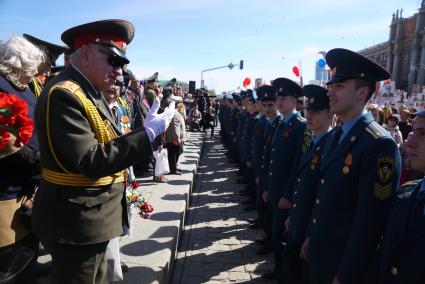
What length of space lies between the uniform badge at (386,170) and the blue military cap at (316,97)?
4.89 feet

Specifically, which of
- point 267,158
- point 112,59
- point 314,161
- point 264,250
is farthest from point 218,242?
point 112,59

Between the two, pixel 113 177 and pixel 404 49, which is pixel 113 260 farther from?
pixel 404 49

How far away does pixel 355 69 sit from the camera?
8.71 feet

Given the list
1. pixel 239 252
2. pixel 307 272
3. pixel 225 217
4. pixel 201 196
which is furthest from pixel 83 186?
pixel 201 196

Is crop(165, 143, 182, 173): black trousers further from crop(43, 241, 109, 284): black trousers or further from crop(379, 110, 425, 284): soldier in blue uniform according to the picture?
crop(379, 110, 425, 284): soldier in blue uniform

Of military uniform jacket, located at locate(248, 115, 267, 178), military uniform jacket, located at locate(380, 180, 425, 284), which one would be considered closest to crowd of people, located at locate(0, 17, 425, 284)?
military uniform jacket, located at locate(380, 180, 425, 284)

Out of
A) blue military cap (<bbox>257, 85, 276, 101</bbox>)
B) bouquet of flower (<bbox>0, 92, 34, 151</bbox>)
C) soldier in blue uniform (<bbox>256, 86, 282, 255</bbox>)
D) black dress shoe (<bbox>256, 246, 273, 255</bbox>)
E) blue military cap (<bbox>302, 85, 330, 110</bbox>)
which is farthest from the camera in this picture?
blue military cap (<bbox>257, 85, 276, 101</bbox>)

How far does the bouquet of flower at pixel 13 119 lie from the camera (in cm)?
153

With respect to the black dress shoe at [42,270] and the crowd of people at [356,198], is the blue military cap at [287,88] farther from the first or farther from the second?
the black dress shoe at [42,270]

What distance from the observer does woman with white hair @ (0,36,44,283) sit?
2555 millimetres

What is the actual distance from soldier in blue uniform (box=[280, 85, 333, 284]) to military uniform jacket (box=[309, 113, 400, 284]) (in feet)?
1.29

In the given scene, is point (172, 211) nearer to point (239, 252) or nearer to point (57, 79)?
point (239, 252)

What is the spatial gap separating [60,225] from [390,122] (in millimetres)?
7863

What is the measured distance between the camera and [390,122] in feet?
26.6
